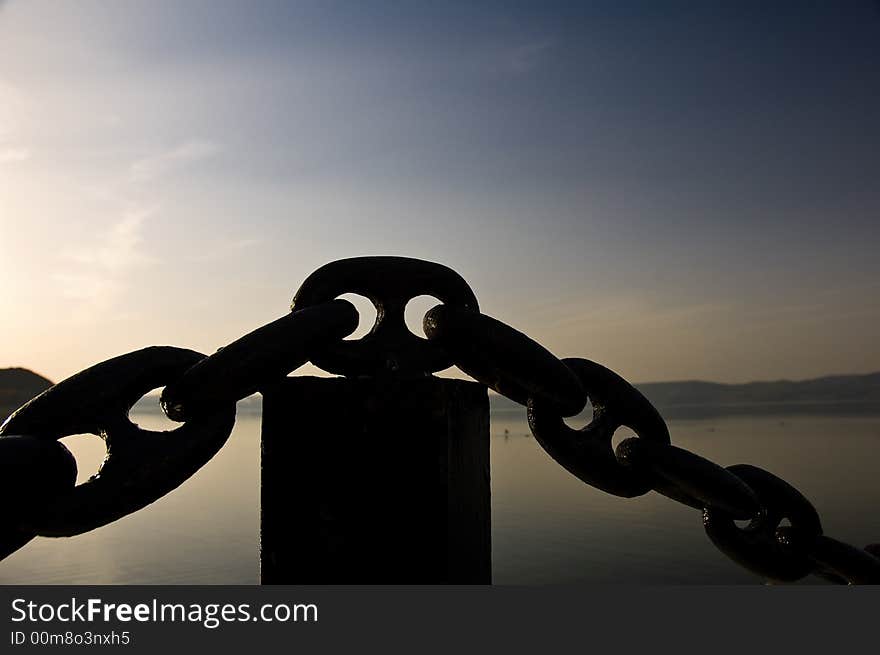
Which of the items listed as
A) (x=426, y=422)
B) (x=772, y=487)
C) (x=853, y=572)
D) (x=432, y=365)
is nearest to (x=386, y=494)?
(x=426, y=422)

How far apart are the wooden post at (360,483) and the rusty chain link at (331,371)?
0.07 m

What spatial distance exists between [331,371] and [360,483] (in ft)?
0.71

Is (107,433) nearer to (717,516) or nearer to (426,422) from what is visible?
(426,422)

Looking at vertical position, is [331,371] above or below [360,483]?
above

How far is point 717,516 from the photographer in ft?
6.04

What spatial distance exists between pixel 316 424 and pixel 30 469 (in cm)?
45

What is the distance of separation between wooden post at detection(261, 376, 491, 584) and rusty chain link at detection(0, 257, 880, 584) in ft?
0.23

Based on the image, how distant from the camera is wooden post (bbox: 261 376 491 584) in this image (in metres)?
1.32

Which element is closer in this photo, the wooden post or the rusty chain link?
the rusty chain link

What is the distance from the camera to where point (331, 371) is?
4.57ft

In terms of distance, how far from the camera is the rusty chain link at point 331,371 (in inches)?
47.1

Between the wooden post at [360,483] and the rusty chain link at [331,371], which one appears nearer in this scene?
the rusty chain link at [331,371]

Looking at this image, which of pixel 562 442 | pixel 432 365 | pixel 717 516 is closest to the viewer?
pixel 432 365

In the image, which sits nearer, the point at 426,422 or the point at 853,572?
the point at 426,422
